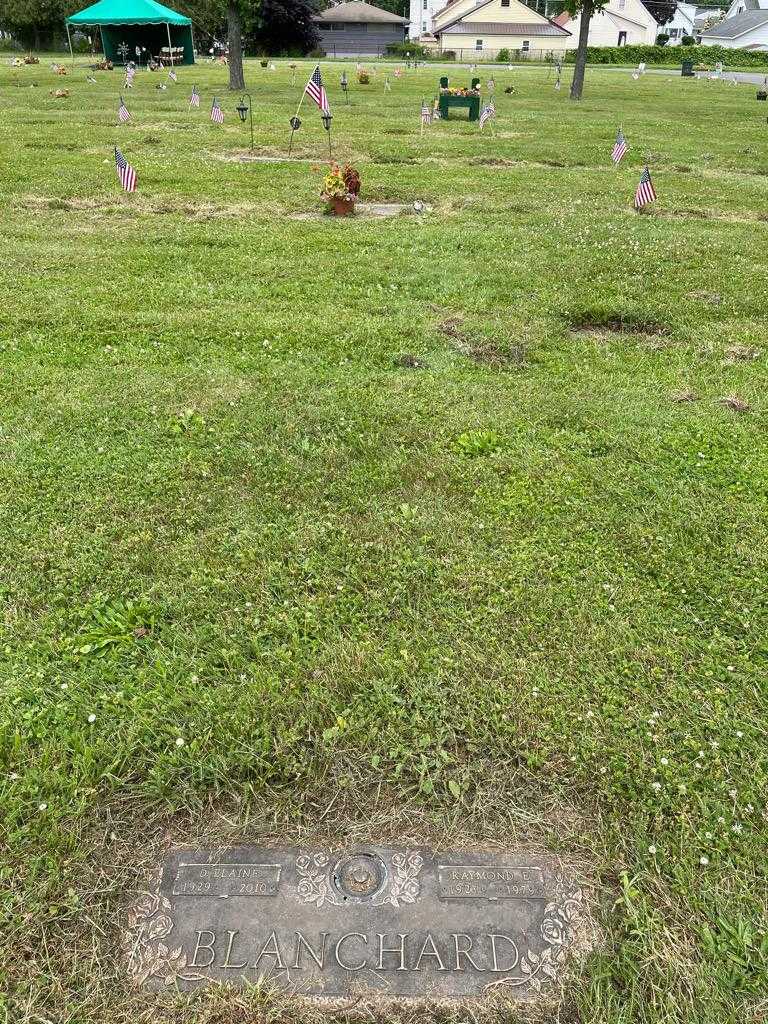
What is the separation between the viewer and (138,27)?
41469mm

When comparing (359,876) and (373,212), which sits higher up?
(373,212)

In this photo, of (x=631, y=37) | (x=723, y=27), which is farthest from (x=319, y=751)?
(x=723, y=27)

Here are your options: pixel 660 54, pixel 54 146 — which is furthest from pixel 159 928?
pixel 660 54

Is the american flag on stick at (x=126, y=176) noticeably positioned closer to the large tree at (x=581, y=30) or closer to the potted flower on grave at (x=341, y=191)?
the potted flower on grave at (x=341, y=191)

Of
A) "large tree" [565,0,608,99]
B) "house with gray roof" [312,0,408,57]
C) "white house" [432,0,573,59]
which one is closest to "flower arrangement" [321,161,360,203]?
"large tree" [565,0,608,99]

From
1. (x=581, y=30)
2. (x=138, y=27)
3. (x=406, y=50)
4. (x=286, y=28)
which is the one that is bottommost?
A: (x=581, y=30)

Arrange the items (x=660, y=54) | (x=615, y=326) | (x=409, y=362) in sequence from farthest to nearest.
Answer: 1. (x=660, y=54)
2. (x=615, y=326)
3. (x=409, y=362)

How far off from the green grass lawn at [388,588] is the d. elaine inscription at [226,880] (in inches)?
5.6

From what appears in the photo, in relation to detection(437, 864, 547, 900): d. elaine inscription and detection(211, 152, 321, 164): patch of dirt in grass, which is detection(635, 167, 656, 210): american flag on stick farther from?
detection(437, 864, 547, 900): d. elaine inscription

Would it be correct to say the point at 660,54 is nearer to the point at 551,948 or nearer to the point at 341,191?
the point at 341,191

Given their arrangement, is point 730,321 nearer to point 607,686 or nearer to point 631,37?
point 607,686

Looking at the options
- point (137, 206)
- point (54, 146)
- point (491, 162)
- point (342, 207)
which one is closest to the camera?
point (342, 207)

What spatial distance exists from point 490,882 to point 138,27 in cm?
5211

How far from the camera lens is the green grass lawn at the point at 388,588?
234 centimetres
